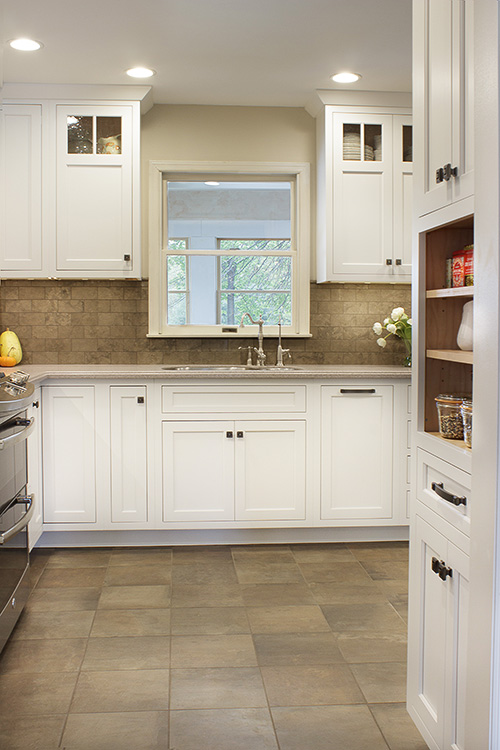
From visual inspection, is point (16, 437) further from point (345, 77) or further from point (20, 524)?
point (345, 77)

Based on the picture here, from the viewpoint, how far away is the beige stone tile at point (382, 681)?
87.1 inches

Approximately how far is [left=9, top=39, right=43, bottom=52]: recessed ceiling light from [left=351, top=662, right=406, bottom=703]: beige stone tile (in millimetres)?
3056

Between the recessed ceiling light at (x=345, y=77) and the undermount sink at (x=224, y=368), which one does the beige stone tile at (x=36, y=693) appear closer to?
the undermount sink at (x=224, y=368)

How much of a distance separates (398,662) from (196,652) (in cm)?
72

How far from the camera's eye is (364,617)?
9.23 feet

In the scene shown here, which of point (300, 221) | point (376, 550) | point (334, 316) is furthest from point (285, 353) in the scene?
point (376, 550)

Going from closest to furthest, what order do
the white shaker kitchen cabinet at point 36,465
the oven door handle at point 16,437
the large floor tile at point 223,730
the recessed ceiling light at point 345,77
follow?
the large floor tile at point 223,730 → the oven door handle at point 16,437 → the white shaker kitchen cabinet at point 36,465 → the recessed ceiling light at point 345,77

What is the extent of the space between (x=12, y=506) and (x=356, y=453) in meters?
1.92

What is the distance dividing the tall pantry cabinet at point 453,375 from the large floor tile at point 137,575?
1507 mm

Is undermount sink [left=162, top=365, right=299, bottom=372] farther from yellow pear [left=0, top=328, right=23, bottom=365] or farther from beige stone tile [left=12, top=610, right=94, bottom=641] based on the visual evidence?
beige stone tile [left=12, top=610, right=94, bottom=641]

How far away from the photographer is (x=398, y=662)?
244 centimetres

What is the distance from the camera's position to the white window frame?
13.8ft

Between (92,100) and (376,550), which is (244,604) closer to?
(376,550)

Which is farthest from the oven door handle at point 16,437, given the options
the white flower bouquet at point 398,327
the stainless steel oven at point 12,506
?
the white flower bouquet at point 398,327
